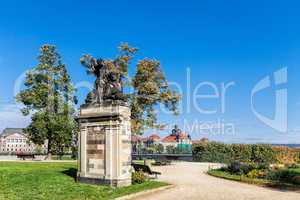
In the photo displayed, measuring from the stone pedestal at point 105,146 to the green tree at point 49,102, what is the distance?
A: 20309mm

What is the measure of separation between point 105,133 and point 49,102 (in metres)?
22.1

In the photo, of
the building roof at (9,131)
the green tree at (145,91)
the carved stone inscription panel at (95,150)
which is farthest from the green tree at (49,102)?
the building roof at (9,131)

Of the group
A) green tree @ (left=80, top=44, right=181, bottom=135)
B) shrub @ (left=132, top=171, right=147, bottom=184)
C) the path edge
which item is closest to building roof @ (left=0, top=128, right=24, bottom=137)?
green tree @ (left=80, top=44, right=181, bottom=135)

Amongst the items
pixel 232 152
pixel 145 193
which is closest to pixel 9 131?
pixel 232 152

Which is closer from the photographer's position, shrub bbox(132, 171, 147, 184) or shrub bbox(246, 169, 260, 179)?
shrub bbox(132, 171, 147, 184)

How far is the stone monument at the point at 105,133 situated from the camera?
13930 mm

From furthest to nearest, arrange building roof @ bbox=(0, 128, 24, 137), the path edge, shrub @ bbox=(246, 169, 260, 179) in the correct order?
building roof @ bbox=(0, 128, 24, 137) < shrub @ bbox=(246, 169, 260, 179) < the path edge

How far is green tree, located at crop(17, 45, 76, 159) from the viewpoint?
34.0 m

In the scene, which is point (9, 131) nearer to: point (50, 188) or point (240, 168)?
point (240, 168)

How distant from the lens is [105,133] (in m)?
14.2

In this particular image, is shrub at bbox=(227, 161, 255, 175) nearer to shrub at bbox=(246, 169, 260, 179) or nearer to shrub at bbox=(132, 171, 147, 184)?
shrub at bbox=(246, 169, 260, 179)

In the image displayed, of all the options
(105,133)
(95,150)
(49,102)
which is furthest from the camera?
(49,102)

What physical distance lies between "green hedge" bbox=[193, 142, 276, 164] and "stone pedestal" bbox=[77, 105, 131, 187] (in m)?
21.2

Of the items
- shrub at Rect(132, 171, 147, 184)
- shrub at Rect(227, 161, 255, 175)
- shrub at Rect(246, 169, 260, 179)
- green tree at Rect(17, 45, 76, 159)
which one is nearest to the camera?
shrub at Rect(132, 171, 147, 184)
